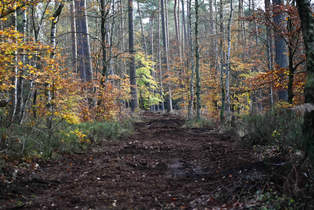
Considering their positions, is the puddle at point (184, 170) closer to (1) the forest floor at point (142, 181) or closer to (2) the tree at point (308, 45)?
(1) the forest floor at point (142, 181)

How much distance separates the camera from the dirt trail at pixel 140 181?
377 centimetres

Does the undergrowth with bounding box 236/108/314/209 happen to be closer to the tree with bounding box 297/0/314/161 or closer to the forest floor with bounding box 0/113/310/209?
the forest floor with bounding box 0/113/310/209

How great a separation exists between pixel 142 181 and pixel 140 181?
0.04 m

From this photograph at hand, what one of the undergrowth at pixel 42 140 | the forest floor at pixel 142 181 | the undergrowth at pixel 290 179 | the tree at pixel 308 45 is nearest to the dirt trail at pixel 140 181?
the forest floor at pixel 142 181

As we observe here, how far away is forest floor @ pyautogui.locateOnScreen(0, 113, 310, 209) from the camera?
370cm

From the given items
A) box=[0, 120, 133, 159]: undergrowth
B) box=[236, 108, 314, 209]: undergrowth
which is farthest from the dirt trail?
box=[0, 120, 133, 159]: undergrowth

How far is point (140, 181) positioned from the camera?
5.03 metres

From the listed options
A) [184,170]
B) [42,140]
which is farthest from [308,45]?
[42,140]

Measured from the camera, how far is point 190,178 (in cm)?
505

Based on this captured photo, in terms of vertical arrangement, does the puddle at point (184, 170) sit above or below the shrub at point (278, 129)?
below

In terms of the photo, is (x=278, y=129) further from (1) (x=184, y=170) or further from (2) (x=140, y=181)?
(2) (x=140, y=181)

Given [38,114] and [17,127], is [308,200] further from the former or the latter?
[38,114]

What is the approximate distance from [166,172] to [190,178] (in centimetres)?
69

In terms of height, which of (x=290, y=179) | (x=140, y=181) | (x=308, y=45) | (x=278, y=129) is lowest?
(x=140, y=181)
